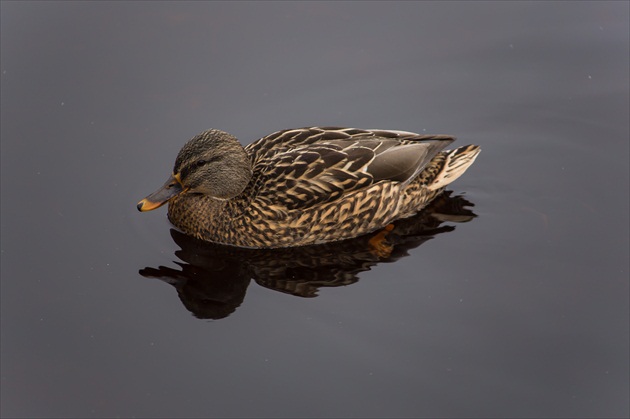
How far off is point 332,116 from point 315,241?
5.95 feet

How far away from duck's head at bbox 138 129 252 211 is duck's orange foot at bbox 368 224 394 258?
1401 mm

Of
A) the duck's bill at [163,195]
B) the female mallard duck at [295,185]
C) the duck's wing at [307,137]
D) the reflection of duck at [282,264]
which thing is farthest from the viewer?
the duck's wing at [307,137]

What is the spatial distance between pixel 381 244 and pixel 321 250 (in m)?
0.59

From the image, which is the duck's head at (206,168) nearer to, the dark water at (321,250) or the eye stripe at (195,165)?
the eye stripe at (195,165)

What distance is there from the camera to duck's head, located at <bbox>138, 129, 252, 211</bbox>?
31.4 ft

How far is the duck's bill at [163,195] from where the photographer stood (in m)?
9.52

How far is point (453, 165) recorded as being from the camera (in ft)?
33.6

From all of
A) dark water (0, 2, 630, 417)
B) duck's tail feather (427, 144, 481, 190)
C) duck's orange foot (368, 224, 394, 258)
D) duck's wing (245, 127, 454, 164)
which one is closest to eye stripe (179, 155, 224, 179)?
duck's wing (245, 127, 454, 164)

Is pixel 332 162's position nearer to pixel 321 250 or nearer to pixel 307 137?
pixel 307 137

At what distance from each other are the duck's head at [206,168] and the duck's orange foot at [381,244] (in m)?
1.40

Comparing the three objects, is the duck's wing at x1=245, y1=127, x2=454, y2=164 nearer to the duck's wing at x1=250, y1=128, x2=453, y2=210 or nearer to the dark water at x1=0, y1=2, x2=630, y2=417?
the duck's wing at x1=250, y1=128, x2=453, y2=210

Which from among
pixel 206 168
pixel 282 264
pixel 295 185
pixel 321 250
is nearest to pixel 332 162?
pixel 295 185

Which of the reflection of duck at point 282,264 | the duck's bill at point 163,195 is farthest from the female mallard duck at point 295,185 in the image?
the reflection of duck at point 282,264

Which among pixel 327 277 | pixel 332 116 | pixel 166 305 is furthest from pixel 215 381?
pixel 332 116
